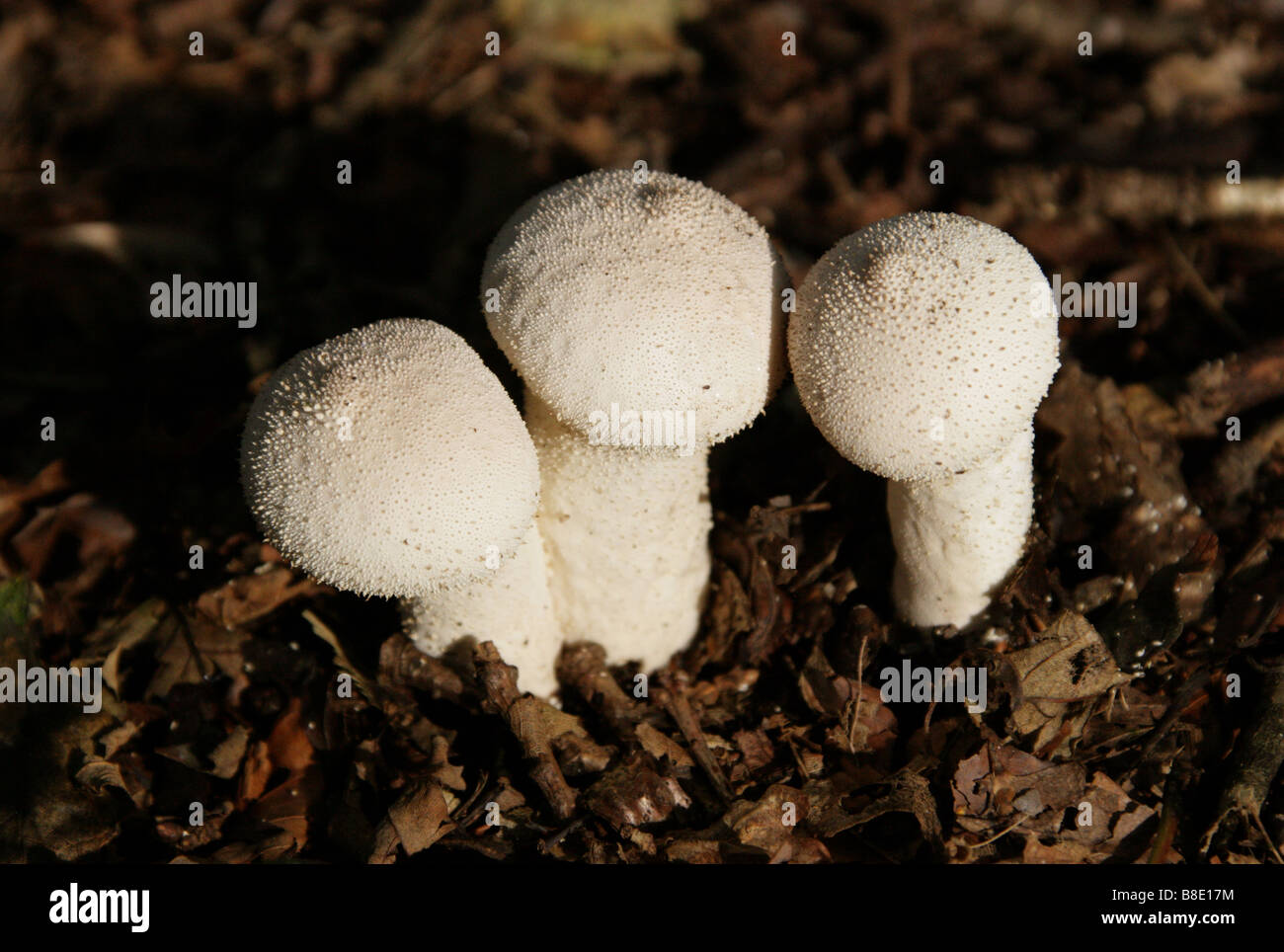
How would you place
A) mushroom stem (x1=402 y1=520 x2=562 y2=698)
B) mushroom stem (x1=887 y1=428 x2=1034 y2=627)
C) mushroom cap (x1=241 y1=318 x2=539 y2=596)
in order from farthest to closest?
mushroom stem (x1=402 y1=520 x2=562 y2=698)
mushroom stem (x1=887 y1=428 x2=1034 y2=627)
mushroom cap (x1=241 y1=318 x2=539 y2=596)

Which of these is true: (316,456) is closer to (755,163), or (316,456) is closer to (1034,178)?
(755,163)

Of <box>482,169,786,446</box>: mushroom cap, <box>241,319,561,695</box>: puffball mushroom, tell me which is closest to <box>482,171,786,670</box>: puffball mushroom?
<box>482,169,786,446</box>: mushroom cap

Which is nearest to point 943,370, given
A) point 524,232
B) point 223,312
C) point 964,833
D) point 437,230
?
point 524,232

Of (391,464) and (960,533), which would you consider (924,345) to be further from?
(391,464)

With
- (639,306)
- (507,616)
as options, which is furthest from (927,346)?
(507,616)

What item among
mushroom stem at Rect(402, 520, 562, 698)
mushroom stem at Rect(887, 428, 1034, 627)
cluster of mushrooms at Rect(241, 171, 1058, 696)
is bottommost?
mushroom stem at Rect(402, 520, 562, 698)

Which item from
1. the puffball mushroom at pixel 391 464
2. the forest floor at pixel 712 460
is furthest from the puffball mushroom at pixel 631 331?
the forest floor at pixel 712 460

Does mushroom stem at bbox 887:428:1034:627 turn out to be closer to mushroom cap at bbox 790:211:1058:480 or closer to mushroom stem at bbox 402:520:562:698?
mushroom cap at bbox 790:211:1058:480
